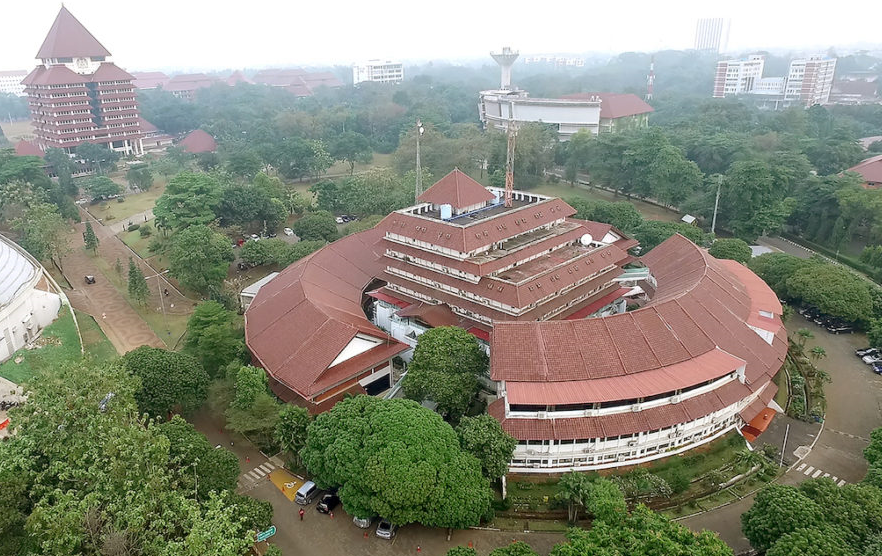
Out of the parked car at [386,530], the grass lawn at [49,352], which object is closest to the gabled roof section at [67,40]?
the grass lawn at [49,352]

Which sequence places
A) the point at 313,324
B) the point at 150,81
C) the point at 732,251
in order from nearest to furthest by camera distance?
the point at 313,324, the point at 732,251, the point at 150,81

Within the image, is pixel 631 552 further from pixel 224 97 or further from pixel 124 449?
pixel 224 97

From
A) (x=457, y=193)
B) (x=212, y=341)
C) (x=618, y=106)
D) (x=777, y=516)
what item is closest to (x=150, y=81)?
(x=618, y=106)

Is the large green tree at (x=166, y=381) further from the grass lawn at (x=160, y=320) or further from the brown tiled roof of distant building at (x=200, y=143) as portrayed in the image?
the brown tiled roof of distant building at (x=200, y=143)

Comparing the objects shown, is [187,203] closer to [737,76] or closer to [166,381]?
[166,381]

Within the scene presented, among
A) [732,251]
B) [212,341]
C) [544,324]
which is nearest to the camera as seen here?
[544,324]

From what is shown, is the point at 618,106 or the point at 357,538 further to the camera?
the point at 618,106

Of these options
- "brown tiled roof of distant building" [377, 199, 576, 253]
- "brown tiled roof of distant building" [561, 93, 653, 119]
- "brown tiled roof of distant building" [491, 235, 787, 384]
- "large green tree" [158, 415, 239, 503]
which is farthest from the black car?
"brown tiled roof of distant building" [561, 93, 653, 119]
